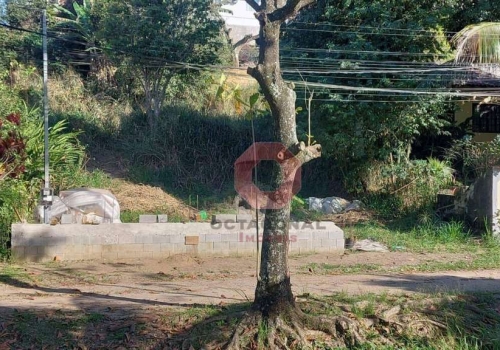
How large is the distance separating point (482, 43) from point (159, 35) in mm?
9309

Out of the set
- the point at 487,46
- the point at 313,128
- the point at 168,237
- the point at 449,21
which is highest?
the point at 449,21

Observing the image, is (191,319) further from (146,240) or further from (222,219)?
(222,219)

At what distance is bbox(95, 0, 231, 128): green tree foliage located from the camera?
60.2ft

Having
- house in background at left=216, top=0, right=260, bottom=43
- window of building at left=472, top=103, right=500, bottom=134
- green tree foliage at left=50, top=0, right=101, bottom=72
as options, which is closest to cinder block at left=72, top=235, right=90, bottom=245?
green tree foliage at left=50, top=0, right=101, bottom=72

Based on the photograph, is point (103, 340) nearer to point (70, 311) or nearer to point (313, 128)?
point (70, 311)

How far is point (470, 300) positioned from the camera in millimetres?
8477

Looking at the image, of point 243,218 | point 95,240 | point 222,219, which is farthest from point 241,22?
point 95,240

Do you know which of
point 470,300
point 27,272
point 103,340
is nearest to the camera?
point 103,340

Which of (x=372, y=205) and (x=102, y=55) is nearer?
(x=372, y=205)

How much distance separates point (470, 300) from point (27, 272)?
7.00 metres

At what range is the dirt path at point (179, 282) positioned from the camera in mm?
8477

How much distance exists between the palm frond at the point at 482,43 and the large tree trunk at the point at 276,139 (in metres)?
8.10

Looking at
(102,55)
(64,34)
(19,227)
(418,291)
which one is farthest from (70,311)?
(64,34)

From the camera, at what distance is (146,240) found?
37.8 feet
